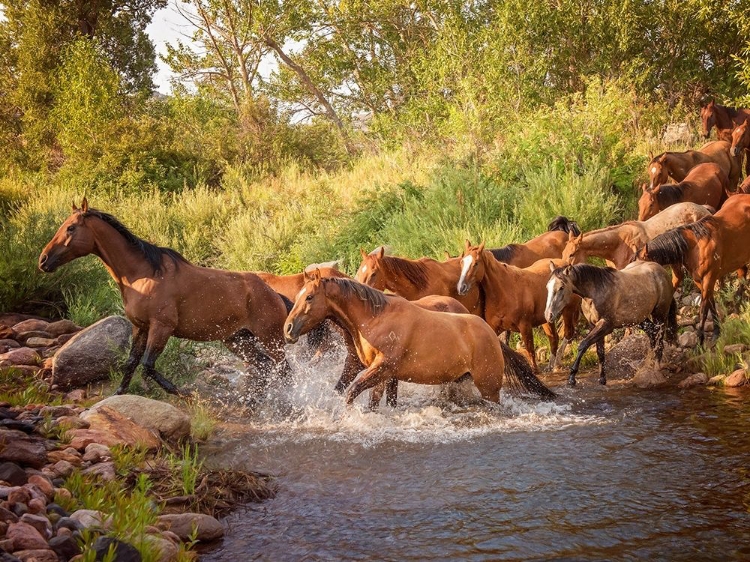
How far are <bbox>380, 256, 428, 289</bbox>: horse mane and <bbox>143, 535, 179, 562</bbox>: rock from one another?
4.94 m

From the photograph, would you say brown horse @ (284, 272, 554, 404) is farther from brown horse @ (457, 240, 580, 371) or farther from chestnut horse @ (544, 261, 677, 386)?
brown horse @ (457, 240, 580, 371)

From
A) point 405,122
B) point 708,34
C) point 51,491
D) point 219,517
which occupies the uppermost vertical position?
point 708,34

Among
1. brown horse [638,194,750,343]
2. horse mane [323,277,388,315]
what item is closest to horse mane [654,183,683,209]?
brown horse [638,194,750,343]

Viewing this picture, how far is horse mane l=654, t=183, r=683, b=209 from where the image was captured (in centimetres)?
1176

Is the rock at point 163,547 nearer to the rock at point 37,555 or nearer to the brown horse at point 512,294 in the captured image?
the rock at point 37,555

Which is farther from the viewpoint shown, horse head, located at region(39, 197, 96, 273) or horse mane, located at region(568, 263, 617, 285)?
horse mane, located at region(568, 263, 617, 285)

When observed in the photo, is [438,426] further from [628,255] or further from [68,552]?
[628,255]

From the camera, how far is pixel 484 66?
1934 centimetres

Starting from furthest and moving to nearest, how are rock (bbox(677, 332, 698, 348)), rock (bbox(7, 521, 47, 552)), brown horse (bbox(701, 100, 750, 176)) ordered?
brown horse (bbox(701, 100, 750, 176))
rock (bbox(677, 332, 698, 348))
rock (bbox(7, 521, 47, 552))

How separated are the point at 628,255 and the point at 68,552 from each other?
8103 millimetres

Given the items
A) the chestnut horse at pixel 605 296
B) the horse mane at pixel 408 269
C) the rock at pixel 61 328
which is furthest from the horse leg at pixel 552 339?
the rock at pixel 61 328

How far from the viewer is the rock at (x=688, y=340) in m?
9.69

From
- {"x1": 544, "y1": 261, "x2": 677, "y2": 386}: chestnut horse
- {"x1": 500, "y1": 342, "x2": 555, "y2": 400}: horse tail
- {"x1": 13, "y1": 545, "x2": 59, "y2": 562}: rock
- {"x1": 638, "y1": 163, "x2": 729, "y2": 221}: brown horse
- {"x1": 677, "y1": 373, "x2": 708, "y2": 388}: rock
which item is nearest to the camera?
{"x1": 13, "y1": 545, "x2": 59, "y2": 562}: rock

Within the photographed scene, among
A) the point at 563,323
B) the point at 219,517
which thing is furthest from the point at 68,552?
the point at 563,323
